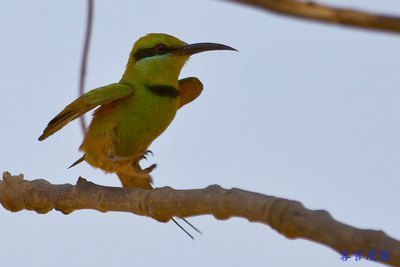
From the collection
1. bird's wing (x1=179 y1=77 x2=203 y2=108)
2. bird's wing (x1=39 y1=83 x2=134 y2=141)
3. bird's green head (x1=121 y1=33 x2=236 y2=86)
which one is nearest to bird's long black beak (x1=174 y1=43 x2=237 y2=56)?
bird's green head (x1=121 y1=33 x2=236 y2=86)

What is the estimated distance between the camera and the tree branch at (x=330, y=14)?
1198 millimetres

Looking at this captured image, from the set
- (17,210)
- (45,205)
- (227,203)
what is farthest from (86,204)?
(227,203)

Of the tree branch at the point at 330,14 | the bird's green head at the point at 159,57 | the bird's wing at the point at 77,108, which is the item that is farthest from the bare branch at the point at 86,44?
the bird's green head at the point at 159,57

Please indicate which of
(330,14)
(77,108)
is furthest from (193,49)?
(330,14)

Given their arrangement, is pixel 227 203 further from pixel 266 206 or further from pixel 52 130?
pixel 52 130

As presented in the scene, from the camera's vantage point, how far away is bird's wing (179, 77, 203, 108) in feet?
15.6

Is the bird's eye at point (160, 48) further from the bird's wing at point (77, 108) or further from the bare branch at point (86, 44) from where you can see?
the bare branch at point (86, 44)

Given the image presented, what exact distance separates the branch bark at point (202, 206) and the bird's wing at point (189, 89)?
4.59 feet

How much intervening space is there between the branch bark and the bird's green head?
1222 mm

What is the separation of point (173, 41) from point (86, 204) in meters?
1.70

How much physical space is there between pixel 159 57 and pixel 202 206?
2369 millimetres

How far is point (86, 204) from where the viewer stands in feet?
11.3

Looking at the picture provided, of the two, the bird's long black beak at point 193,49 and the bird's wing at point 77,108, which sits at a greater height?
A: the bird's long black beak at point 193,49

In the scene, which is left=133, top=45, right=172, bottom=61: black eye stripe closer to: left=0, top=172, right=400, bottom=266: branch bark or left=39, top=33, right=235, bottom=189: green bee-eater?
left=39, top=33, right=235, bottom=189: green bee-eater
